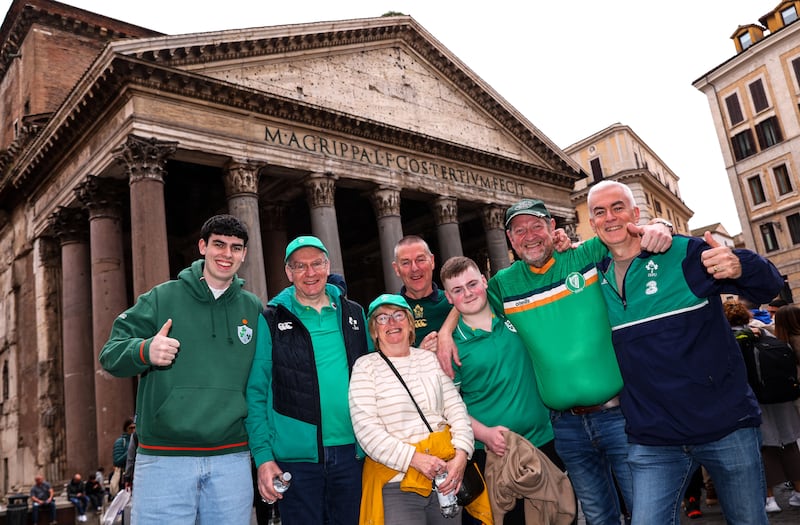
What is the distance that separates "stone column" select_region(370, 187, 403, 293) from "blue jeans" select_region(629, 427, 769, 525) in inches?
513

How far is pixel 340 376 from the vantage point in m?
3.47

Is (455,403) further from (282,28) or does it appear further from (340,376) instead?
(282,28)

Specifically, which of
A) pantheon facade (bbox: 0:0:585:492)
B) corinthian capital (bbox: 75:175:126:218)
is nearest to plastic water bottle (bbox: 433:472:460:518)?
pantheon facade (bbox: 0:0:585:492)

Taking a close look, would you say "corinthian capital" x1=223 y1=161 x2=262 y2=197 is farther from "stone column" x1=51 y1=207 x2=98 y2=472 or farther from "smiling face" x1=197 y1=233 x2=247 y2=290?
"smiling face" x1=197 y1=233 x2=247 y2=290

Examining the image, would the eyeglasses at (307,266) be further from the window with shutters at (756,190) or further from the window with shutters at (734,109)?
the window with shutters at (734,109)

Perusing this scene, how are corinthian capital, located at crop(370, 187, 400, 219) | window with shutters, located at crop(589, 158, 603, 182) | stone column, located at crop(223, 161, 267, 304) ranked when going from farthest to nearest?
window with shutters, located at crop(589, 158, 603, 182) → corinthian capital, located at crop(370, 187, 400, 219) → stone column, located at crop(223, 161, 267, 304)

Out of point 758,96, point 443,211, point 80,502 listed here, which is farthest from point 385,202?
point 758,96

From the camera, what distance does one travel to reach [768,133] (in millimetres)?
31656

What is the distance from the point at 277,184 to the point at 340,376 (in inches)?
516

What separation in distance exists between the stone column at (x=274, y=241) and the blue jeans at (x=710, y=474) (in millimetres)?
14554

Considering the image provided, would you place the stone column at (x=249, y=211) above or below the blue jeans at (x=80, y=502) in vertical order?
A: above

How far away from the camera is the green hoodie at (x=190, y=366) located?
2.99m

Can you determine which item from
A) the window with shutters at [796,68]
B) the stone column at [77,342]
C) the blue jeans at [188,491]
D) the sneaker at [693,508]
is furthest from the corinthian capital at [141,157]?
the window with shutters at [796,68]

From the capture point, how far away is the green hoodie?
299 centimetres
